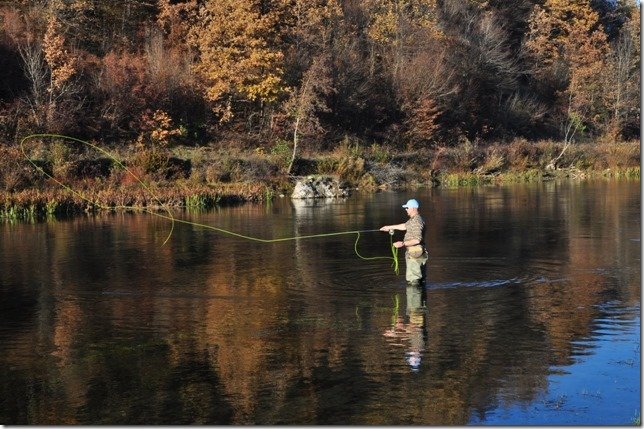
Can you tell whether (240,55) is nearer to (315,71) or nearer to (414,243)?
(315,71)

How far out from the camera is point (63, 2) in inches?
2443

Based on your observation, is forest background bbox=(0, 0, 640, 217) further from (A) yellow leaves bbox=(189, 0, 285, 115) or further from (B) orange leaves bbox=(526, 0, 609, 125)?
(B) orange leaves bbox=(526, 0, 609, 125)

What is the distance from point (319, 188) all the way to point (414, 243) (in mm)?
30591

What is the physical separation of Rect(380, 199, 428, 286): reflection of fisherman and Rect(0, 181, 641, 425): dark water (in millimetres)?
563

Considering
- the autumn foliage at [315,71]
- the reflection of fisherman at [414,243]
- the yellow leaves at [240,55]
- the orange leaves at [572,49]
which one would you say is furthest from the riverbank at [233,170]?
the reflection of fisherman at [414,243]

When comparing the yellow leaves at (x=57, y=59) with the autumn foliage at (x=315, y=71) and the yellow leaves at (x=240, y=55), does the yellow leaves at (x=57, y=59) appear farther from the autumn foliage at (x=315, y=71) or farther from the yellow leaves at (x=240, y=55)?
the yellow leaves at (x=240, y=55)

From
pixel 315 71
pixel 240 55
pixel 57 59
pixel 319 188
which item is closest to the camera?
pixel 319 188

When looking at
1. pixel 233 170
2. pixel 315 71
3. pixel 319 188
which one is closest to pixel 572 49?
pixel 315 71

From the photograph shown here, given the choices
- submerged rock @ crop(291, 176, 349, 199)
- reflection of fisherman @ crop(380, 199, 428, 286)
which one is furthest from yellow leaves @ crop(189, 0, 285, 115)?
reflection of fisherman @ crop(380, 199, 428, 286)

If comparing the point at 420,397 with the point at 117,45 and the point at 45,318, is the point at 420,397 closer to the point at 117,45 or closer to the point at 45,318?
the point at 45,318

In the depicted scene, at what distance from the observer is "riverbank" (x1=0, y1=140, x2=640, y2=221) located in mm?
38844

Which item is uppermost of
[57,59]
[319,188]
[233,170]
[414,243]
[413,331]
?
[57,59]

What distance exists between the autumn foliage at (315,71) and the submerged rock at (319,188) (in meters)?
7.38

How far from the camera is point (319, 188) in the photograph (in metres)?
47.3
